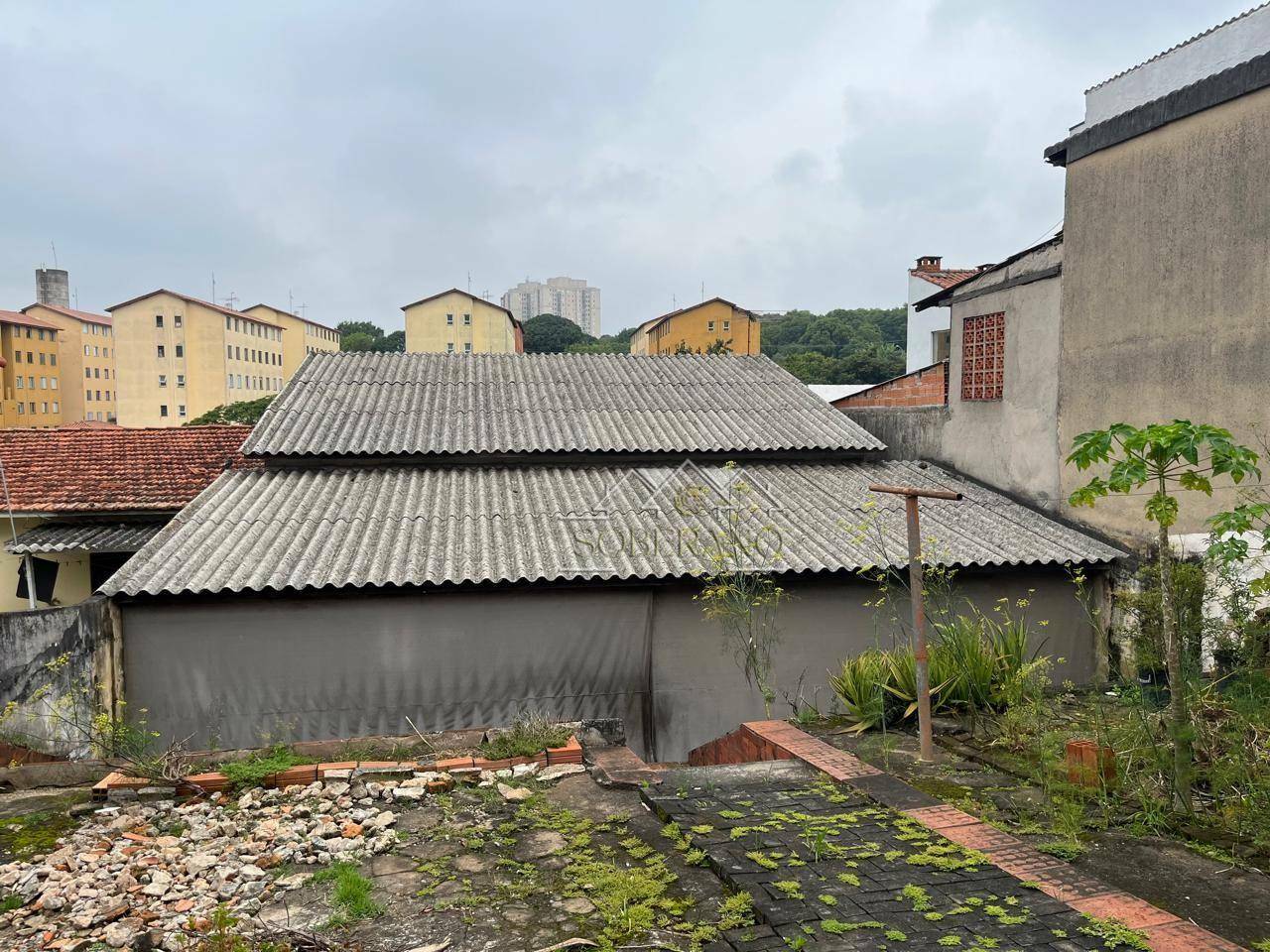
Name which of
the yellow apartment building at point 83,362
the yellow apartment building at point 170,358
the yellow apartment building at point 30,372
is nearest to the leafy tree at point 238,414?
the yellow apartment building at point 170,358

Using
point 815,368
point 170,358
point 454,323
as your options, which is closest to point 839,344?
point 815,368

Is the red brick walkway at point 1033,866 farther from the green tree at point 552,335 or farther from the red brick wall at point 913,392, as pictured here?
the green tree at point 552,335

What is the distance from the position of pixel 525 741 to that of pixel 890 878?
11.0ft

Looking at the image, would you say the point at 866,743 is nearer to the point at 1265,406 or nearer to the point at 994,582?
the point at 994,582

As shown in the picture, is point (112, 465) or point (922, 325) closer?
point (112, 465)

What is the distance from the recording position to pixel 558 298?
14512 centimetres

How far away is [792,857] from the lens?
4.69 m

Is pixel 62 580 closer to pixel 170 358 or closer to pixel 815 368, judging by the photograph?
pixel 815 368

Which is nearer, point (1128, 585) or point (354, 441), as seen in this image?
point (1128, 585)

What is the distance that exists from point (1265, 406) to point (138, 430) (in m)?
17.2

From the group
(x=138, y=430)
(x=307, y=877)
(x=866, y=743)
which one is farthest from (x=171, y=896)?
(x=138, y=430)

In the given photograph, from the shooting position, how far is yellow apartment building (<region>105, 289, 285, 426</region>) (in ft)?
220

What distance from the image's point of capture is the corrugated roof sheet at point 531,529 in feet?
30.6

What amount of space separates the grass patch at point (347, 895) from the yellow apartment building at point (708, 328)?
5469cm
